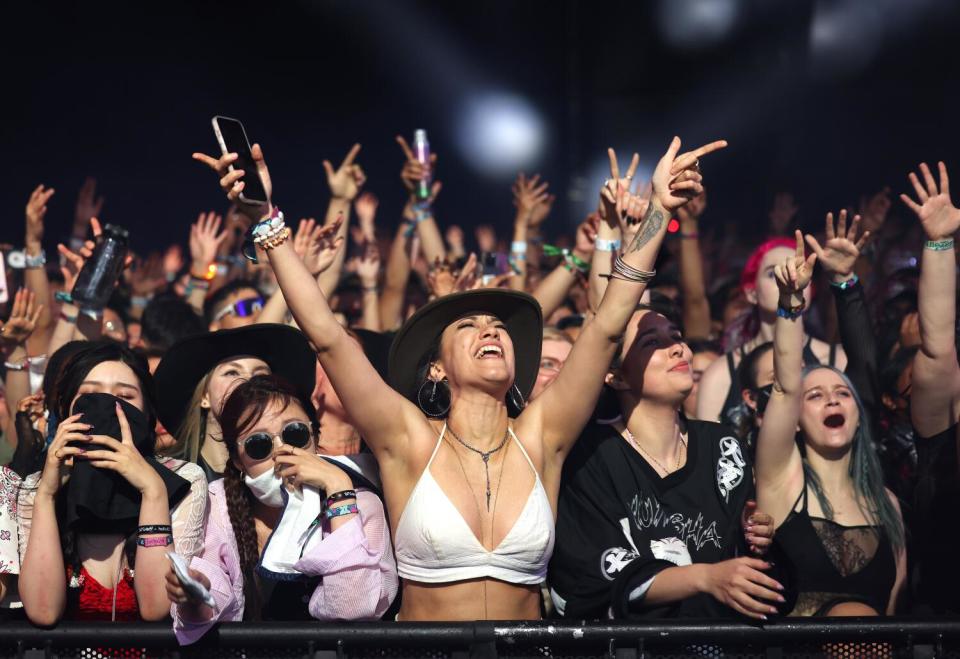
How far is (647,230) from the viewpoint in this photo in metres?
3.03

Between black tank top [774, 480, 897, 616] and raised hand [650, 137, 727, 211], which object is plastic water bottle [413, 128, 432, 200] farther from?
black tank top [774, 480, 897, 616]

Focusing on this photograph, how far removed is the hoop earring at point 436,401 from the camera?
3.22 metres

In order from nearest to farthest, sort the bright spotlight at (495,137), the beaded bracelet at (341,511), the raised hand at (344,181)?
the beaded bracelet at (341,511), the raised hand at (344,181), the bright spotlight at (495,137)

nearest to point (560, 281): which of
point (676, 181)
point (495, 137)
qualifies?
point (676, 181)

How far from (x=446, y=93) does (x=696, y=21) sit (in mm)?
1961

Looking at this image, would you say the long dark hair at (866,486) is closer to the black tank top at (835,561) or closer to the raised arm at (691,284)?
the black tank top at (835,561)

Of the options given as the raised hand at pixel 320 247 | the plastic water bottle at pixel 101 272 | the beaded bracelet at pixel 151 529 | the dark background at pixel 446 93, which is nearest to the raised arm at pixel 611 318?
the beaded bracelet at pixel 151 529

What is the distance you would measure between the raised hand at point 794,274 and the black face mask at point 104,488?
6.06 ft

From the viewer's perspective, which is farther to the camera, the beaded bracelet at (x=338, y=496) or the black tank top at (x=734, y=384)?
the black tank top at (x=734, y=384)

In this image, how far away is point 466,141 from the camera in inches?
345

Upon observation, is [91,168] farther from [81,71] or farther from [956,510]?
[956,510]

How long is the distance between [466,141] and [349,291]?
3.25 m

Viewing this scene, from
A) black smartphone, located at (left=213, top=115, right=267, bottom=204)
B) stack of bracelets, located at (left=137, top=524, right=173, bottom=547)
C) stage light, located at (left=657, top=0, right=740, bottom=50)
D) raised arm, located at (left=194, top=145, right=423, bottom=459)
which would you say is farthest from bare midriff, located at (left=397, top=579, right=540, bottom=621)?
stage light, located at (left=657, top=0, right=740, bottom=50)

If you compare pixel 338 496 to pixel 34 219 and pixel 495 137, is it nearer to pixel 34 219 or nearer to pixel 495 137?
pixel 34 219
